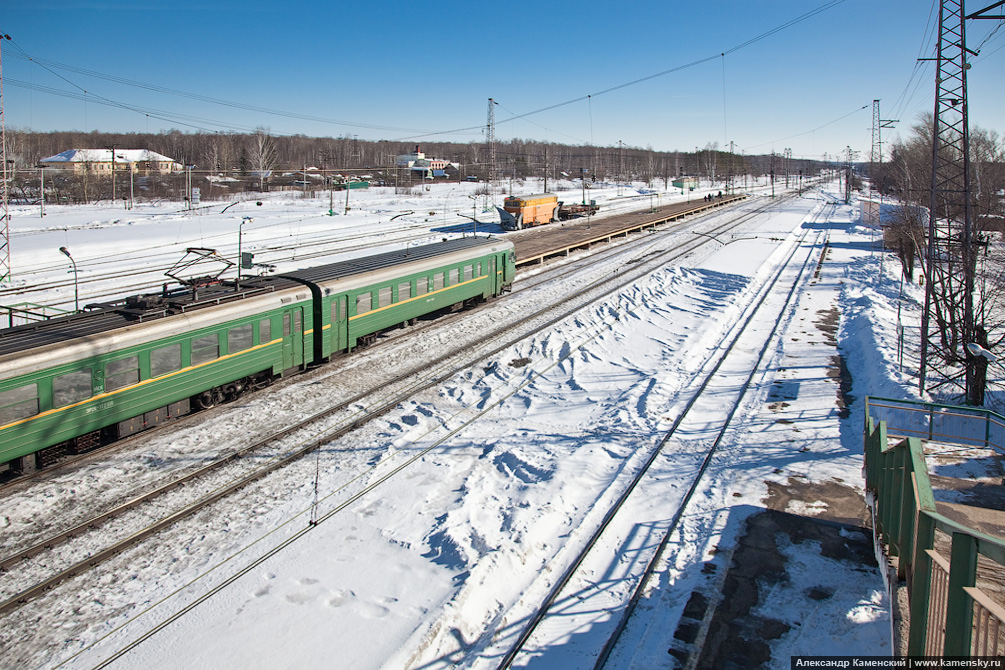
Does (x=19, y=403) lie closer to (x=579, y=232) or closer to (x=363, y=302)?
(x=363, y=302)

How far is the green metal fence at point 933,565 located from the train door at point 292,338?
13006 millimetres

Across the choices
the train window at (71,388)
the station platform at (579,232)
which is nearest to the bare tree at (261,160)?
the station platform at (579,232)

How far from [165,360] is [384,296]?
7.47 m

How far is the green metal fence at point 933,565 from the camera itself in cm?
416

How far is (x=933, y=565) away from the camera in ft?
16.7

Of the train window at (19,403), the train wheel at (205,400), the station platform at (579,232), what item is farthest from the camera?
the station platform at (579,232)

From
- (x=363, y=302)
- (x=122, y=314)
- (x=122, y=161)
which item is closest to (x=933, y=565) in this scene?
(x=122, y=314)

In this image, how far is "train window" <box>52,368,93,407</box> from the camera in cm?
1116

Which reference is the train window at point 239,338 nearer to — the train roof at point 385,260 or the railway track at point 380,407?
the railway track at point 380,407

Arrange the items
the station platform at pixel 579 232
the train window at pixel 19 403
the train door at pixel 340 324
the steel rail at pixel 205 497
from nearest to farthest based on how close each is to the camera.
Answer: the steel rail at pixel 205 497 < the train window at pixel 19 403 < the train door at pixel 340 324 < the station platform at pixel 579 232

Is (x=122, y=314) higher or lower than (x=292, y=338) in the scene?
higher

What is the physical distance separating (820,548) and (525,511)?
14.3 ft

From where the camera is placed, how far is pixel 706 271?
113 ft

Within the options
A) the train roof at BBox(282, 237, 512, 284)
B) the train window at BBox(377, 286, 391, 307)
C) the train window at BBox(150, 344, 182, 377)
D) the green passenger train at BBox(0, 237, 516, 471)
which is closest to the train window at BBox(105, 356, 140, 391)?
the green passenger train at BBox(0, 237, 516, 471)
